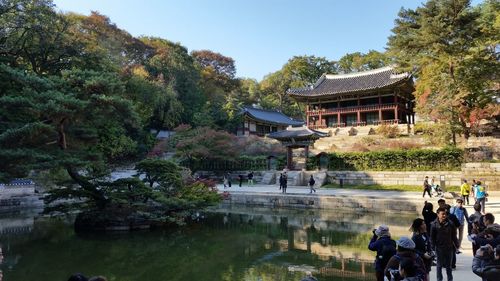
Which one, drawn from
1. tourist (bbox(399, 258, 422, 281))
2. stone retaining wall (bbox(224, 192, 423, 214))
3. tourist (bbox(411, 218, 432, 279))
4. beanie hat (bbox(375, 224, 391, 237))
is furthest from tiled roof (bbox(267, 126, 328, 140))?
tourist (bbox(399, 258, 422, 281))

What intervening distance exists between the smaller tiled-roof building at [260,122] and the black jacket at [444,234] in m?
41.7

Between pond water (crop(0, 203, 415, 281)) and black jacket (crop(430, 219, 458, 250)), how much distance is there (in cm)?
322

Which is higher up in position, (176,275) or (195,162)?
(195,162)

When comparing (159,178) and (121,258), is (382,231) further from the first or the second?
(159,178)

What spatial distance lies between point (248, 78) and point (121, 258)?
210 ft

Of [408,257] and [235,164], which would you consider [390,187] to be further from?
[408,257]

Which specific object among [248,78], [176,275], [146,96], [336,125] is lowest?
[176,275]

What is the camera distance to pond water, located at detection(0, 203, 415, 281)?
402 inches

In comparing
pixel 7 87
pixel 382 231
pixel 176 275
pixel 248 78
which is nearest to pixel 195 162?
pixel 7 87

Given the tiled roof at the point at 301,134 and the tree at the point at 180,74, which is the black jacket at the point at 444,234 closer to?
the tiled roof at the point at 301,134

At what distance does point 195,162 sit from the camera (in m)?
37.0

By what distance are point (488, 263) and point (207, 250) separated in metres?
9.87

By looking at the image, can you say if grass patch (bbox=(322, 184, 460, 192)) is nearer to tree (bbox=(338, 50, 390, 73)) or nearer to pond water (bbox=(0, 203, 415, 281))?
pond water (bbox=(0, 203, 415, 281))

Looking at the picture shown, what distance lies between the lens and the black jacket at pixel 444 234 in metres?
6.35
